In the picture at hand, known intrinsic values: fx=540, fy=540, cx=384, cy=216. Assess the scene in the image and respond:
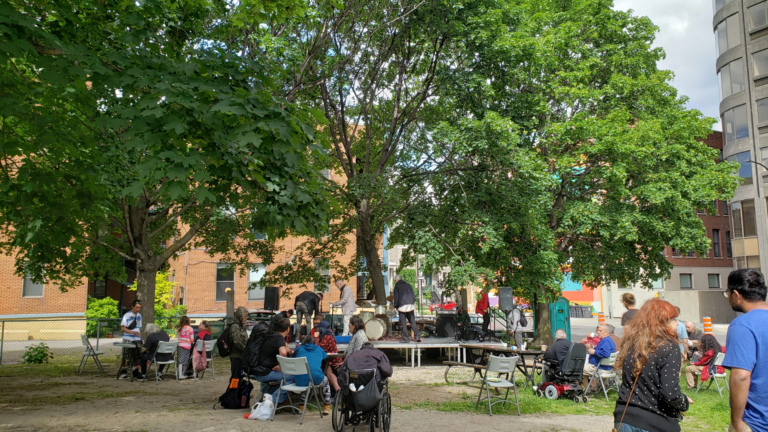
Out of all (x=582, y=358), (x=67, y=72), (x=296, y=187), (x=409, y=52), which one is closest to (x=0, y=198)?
(x=67, y=72)

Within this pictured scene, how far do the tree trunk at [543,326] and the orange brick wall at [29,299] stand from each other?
63.6 feet

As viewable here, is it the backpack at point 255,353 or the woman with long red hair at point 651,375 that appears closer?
the woman with long red hair at point 651,375

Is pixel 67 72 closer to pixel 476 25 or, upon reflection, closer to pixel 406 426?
pixel 406 426

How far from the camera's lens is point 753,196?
3428cm

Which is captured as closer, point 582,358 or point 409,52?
point 582,358

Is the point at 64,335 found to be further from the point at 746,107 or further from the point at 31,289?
the point at 746,107

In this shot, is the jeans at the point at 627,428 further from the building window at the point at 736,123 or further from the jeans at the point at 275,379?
the building window at the point at 736,123

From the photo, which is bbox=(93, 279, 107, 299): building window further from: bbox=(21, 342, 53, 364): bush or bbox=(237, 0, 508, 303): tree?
bbox=(237, 0, 508, 303): tree

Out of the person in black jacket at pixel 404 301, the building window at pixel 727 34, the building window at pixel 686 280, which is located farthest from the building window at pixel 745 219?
the person in black jacket at pixel 404 301

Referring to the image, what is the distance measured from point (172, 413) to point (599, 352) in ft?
25.7

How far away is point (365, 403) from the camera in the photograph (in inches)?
276

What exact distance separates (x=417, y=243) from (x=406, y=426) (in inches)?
338

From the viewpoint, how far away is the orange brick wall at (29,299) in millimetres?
23719

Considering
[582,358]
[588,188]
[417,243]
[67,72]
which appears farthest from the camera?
[588,188]
